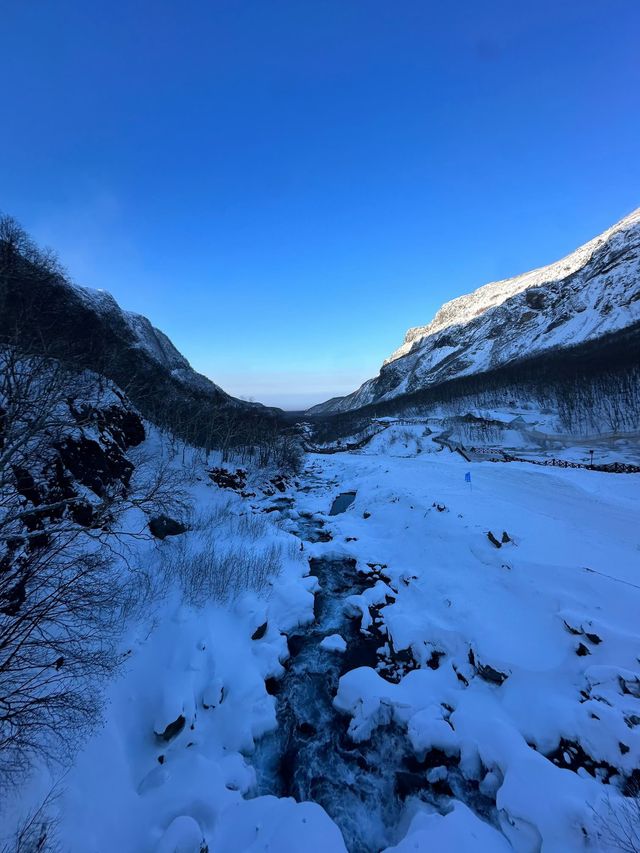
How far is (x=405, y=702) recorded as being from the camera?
772 centimetres

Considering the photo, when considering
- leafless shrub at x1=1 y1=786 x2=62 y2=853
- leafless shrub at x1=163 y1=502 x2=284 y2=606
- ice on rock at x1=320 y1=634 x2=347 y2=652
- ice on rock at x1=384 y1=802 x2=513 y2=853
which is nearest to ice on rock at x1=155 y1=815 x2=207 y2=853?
leafless shrub at x1=1 y1=786 x2=62 y2=853

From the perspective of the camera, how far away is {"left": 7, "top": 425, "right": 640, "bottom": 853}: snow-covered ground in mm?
5301

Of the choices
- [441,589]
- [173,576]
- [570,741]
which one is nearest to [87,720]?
[173,576]

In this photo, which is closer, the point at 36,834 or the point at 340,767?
the point at 36,834

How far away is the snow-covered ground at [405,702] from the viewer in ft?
17.4

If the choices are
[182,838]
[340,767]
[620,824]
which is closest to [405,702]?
[340,767]

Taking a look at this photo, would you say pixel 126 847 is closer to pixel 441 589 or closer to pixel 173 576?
pixel 173 576

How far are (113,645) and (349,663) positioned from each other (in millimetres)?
6618

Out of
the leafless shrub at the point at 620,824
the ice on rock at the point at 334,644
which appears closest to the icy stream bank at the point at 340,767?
the ice on rock at the point at 334,644

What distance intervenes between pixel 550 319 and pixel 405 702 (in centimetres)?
16309

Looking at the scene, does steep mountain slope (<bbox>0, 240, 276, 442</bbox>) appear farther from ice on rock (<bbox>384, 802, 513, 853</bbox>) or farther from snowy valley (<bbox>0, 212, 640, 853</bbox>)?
ice on rock (<bbox>384, 802, 513, 853</bbox>)

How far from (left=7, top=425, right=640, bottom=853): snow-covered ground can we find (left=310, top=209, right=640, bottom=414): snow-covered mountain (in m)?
121

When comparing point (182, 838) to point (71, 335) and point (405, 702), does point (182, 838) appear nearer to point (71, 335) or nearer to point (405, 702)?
point (405, 702)

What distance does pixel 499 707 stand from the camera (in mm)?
7582
